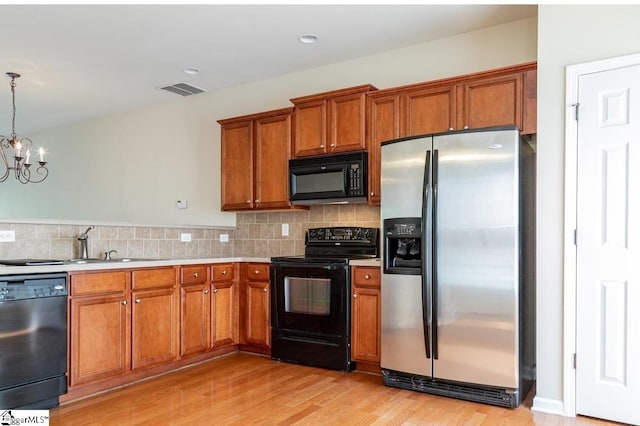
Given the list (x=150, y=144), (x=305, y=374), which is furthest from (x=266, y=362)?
(x=150, y=144)

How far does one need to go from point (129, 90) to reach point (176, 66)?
3.52 feet

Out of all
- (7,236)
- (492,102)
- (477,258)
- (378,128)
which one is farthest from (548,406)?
(7,236)

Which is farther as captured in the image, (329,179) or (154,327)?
(329,179)

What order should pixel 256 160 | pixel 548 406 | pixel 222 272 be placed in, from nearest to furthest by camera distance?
1. pixel 548 406
2. pixel 222 272
3. pixel 256 160

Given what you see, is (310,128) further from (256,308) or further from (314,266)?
(256,308)

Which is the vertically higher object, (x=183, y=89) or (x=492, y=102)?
(x=183, y=89)

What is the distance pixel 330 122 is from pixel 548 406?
265cm

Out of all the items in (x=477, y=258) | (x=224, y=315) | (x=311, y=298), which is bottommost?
(x=224, y=315)

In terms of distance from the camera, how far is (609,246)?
280 cm

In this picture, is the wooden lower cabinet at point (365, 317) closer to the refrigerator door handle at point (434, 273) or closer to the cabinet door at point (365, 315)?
the cabinet door at point (365, 315)

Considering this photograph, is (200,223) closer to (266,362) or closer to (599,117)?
(266,362)

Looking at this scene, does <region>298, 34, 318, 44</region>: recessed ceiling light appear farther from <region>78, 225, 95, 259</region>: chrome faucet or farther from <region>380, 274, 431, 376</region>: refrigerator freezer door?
<region>78, 225, 95, 259</region>: chrome faucet

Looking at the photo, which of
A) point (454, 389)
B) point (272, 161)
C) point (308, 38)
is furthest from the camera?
point (272, 161)

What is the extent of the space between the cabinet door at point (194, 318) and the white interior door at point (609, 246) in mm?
2755
